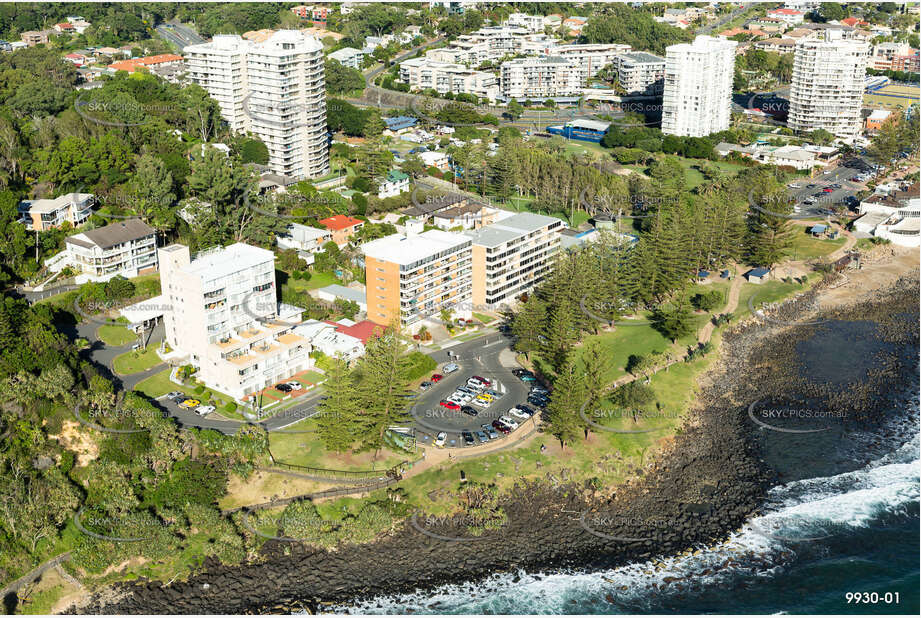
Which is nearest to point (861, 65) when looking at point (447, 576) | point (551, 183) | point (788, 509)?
point (551, 183)

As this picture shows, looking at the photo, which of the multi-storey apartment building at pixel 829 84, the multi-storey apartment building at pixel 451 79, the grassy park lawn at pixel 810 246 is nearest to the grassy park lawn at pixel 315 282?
the grassy park lawn at pixel 810 246

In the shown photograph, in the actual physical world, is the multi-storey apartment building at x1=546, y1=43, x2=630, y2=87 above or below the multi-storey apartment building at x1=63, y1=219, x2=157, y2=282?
above

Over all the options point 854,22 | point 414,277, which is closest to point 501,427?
point 414,277

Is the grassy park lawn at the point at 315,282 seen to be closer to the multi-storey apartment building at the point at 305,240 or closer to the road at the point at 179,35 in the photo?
the multi-storey apartment building at the point at 305,240

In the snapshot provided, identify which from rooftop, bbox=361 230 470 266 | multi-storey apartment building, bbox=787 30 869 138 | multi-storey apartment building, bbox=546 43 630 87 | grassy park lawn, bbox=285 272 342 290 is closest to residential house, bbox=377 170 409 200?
grassy park lawn, bbox=285 272 342 290

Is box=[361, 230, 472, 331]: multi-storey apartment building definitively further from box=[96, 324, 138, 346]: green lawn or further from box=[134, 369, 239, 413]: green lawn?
box=[96, 324, 138, 346]: green lawn

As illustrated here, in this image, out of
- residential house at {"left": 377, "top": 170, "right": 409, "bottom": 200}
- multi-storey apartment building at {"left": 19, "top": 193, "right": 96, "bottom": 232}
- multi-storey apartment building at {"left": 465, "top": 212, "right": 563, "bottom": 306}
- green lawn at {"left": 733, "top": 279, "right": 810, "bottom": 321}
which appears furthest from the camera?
residential house at {"left": 377, "top": 170, "right": 409, "bottom": 200}

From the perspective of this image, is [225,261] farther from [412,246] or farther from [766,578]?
[766,578]

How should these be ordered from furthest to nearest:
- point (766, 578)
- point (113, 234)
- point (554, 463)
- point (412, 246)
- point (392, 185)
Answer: point (392, 185), point (113, 234), point (412, 246), point (554, 463), point (766, 578)
